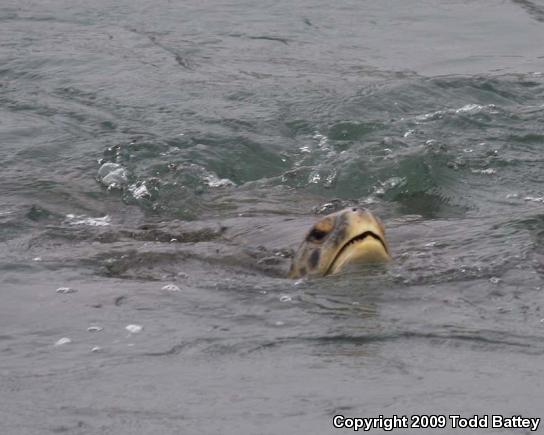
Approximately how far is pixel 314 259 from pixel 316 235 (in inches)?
4.3

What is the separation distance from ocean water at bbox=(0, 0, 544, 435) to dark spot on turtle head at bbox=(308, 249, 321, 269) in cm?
17

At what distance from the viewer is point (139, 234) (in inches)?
241

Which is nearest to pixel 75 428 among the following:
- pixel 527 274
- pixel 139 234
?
pixel 527 274

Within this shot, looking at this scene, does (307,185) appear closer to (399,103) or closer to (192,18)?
(399,103)

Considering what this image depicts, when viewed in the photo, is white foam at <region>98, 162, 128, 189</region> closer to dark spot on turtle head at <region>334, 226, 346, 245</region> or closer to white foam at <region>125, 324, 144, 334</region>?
dark spot on turtle head at <region>334, 226, 346, 245</region>

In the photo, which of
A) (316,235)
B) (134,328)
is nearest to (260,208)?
(316,235)

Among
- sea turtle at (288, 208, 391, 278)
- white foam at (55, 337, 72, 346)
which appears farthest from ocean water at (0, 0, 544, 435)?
sea turtle at (288, 208, 391, 278)

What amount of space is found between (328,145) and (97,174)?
1.62m

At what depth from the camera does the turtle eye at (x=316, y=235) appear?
4984mm

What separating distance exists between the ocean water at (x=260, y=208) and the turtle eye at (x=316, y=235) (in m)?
0.25

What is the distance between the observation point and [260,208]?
6617mm

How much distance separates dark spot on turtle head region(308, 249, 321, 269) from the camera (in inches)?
197

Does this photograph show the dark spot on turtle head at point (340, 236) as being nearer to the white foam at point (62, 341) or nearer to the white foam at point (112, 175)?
the white foam at point (62, 341)

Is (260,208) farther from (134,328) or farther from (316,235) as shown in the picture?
(134,328)
